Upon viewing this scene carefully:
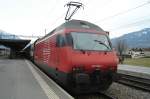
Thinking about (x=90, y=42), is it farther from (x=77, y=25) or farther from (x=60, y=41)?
(x=60, y=41)

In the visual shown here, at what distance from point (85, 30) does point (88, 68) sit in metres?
1.80

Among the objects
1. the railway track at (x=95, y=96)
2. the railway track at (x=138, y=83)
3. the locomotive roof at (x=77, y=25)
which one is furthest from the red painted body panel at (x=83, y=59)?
the railway track at (x=138, y=83)

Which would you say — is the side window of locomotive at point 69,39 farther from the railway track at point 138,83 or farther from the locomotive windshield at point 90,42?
the railway track at point 138,83

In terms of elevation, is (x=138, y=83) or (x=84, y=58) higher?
(x=84, y=58)

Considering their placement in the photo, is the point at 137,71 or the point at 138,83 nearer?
the point at 138,83

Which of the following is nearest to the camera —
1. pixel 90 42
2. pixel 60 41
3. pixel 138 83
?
pixel 90 42

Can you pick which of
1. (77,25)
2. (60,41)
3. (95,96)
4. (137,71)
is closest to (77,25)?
(77,25)

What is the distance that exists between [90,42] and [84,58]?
96 centimetres

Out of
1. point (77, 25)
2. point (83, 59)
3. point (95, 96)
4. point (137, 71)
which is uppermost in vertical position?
point (77, 25)

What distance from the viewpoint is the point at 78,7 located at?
19219mm

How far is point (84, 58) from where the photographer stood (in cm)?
1011

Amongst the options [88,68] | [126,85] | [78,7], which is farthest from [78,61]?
[78,7]

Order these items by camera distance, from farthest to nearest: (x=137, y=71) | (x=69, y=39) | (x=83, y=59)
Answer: (x=137, y=71), (x=69, y=39), (x=83, y=59)

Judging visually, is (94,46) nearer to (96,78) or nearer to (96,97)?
(96,78)
